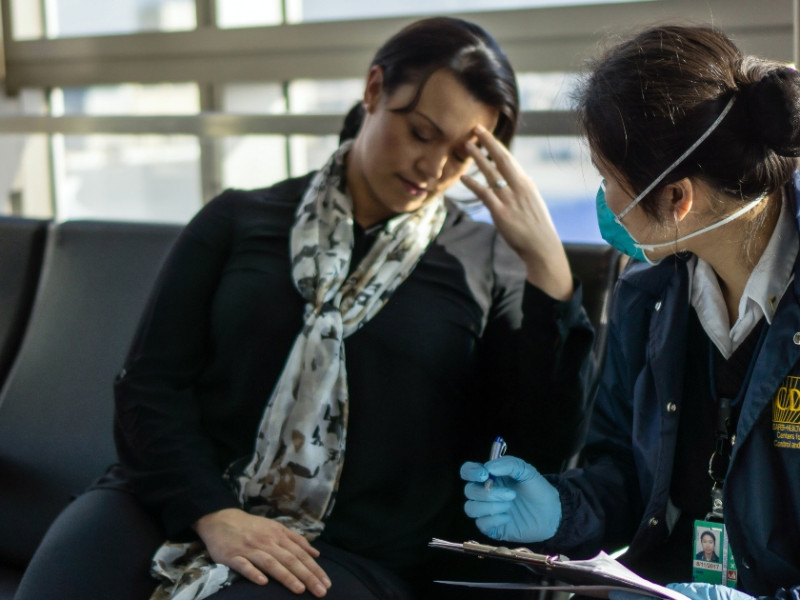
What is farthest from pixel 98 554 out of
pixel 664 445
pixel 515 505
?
pixel 664 445

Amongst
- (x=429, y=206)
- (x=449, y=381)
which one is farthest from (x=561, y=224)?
(x=449, y=381)

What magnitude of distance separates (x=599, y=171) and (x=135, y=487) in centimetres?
97

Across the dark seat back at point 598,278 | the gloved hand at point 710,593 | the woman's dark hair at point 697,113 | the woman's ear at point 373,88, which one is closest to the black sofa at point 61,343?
the dark seat back at point 598,278

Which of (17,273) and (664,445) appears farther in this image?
(17,273)

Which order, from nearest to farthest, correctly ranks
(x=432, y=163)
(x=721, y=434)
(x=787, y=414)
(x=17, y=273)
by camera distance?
(x=787, y=414) < (x=721, y=434) < (x=432, y=163) < (x=17, y=273)

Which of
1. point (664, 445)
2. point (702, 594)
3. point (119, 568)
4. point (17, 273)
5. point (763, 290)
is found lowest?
point (119, 568)

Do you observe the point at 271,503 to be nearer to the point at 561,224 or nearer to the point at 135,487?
the point at 135,487

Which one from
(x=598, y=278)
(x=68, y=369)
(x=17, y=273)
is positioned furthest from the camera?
(x=17, y=273)

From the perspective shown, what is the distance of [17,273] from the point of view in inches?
90.7

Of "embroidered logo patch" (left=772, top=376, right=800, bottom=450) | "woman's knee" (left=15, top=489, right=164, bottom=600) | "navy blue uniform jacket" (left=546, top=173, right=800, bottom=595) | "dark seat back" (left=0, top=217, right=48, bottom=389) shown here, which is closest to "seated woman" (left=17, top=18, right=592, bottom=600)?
"woman's knee" (left=15, top=489, right=164, bottom=600)

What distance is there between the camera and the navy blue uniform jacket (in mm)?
1162

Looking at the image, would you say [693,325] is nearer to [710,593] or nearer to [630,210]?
[630,210]

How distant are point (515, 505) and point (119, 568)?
66 centimetres

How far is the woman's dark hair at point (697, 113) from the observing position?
3.63 feet
